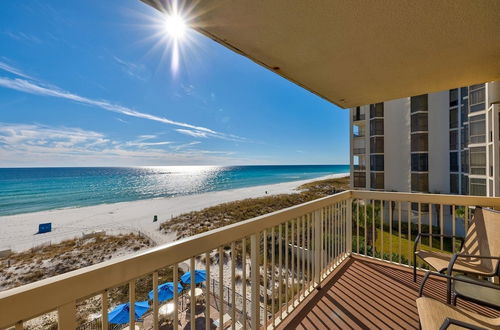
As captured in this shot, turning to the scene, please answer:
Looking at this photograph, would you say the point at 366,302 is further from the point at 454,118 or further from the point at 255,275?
the point at 454,118

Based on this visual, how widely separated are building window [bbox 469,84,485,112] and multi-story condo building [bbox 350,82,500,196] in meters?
0.13

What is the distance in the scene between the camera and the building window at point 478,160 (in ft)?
25.7

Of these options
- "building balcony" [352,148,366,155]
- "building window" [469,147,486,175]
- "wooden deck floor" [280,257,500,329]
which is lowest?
"wooden deck floor" [280,257,500,329]

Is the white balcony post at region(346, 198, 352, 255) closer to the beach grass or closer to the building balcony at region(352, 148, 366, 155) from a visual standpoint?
the beach grass

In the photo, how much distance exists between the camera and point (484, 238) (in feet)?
6.06

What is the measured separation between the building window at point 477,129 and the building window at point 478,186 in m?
1.58

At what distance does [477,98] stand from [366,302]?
1068 centimetres

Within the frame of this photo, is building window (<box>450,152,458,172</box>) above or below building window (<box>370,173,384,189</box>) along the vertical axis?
above

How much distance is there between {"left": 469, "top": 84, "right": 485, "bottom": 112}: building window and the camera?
780 cm

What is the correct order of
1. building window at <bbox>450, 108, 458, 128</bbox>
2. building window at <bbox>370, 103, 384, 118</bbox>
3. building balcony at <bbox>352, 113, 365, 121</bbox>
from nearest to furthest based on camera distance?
1. building window at <bbox>450, 108, 458, 128</bbox>
2. building window at <bbox>370, 103, 384, 118</bbox>
3. building balcony at <bbox>352, 113, 365, 121</bbox>

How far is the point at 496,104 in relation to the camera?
2377mm

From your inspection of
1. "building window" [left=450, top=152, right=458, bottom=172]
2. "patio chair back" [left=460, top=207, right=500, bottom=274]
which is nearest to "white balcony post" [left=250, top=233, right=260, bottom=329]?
"patio chair back" [left=460, top=207, right=500, bottom=274]

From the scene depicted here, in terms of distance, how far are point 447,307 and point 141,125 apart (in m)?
36.3

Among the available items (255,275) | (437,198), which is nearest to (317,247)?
(255,275)
